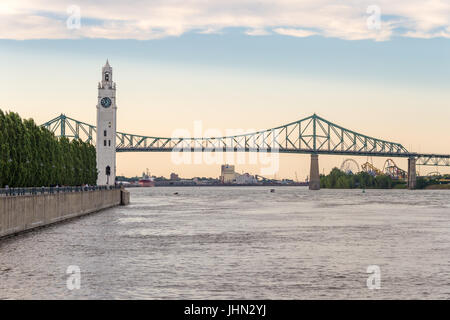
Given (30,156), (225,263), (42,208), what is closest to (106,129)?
(30,156)

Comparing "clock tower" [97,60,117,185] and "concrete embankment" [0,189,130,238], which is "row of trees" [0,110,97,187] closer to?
"concrete embankment" [0,189,130,238]

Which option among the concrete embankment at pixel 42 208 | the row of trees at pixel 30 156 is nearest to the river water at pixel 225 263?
the concrete embankment at pixel 42 208

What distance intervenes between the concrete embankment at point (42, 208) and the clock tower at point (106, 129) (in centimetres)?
3834

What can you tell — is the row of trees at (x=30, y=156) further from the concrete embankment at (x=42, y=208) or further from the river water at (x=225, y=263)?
the river water at (x=225, y=263)

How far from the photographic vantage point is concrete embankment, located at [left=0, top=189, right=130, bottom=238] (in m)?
46.1

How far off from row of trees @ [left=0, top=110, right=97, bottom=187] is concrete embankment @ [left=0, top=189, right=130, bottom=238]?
3036 mm

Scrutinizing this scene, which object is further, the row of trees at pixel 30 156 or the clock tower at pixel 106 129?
the clock tower at pixel 106 129

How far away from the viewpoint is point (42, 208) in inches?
2271

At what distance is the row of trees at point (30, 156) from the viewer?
197 feet

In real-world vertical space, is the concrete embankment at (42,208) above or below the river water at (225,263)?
above

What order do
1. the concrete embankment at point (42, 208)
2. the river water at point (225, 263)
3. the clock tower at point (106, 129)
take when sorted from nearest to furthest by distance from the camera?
the river water at point (225, 263), the concrete embankment at point (42, 208), the clock tower at point (106, 129)

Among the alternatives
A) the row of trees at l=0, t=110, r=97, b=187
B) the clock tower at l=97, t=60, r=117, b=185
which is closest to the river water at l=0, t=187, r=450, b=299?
the row of trees at l=0, t=110, r=97, b=187

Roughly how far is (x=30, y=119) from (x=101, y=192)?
76.2 ft
